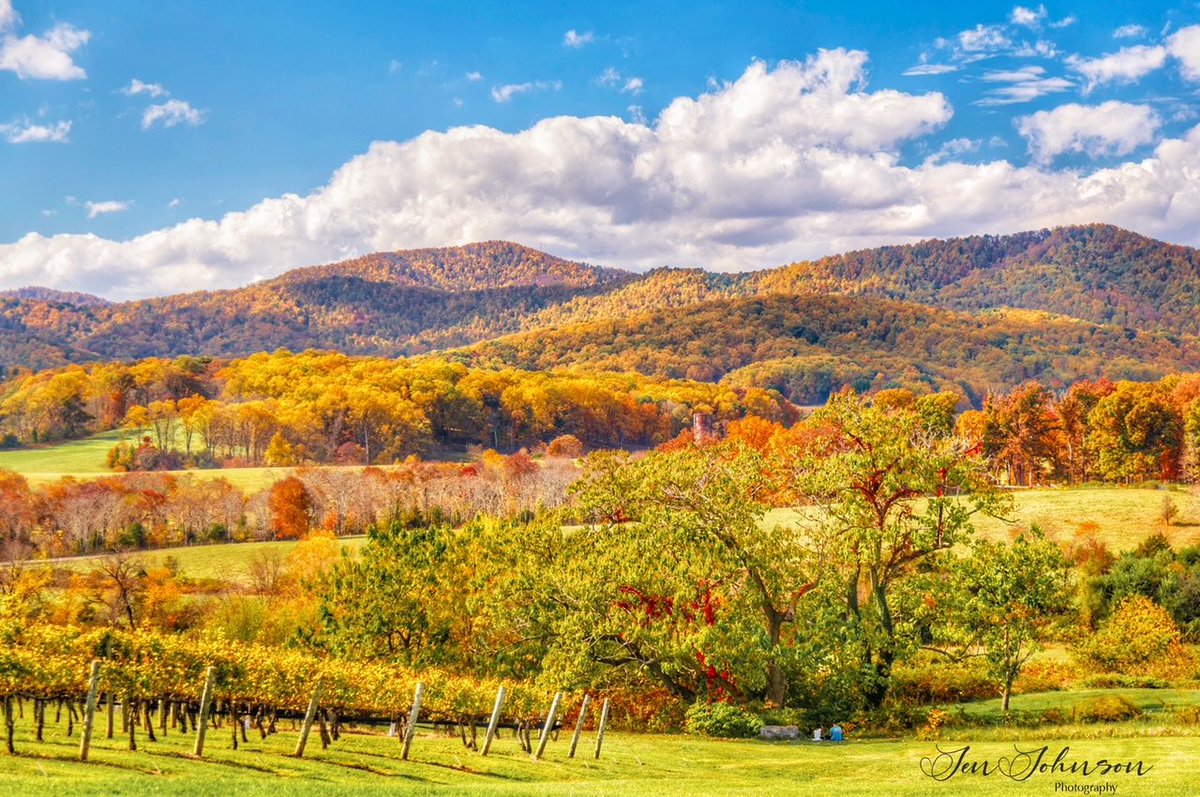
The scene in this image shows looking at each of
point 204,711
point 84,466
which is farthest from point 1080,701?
point 84,466

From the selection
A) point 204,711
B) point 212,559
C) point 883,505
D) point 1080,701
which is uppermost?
point 883,505

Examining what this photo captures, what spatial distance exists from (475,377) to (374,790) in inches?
6551

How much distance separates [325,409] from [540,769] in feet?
435

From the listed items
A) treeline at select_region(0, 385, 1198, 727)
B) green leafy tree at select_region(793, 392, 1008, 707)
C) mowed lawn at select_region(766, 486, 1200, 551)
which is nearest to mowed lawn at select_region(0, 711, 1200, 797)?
treeline at select_region(0, 385, 1198, 727)

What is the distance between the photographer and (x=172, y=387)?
179 meters

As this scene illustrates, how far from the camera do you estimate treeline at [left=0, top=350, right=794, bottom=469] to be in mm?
141375

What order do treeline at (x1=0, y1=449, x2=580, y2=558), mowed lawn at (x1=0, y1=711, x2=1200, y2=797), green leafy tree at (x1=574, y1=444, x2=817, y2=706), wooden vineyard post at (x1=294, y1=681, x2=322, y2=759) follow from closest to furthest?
mowed lawn at (x1=0, y1=711, x2=1200, y2=797) → wooden vineyard post at (x1=294, y1=681, x2=322, y2=759) → green leafy tree at (x1=574, y1=444, x2=817, y2=706) → treeline at (x1=0, y1=449, x2=580, y2=558)

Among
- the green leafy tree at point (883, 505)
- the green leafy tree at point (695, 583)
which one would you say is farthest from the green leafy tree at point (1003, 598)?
the green leafy tree at point (695, 583)

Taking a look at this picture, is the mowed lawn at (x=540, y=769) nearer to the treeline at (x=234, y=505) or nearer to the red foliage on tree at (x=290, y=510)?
the treeline at (x=234, y=505)

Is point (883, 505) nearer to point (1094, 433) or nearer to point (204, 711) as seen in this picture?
point (204, 711)

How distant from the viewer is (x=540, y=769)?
24219 mm

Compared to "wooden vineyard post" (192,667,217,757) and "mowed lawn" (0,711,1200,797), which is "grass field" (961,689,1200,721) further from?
"wooden vineyard post" (192,667,217,757)

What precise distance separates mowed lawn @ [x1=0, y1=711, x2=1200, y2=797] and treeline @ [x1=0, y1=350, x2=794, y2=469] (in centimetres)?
11290

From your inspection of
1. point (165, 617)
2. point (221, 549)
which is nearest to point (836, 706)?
point (165, 617)
